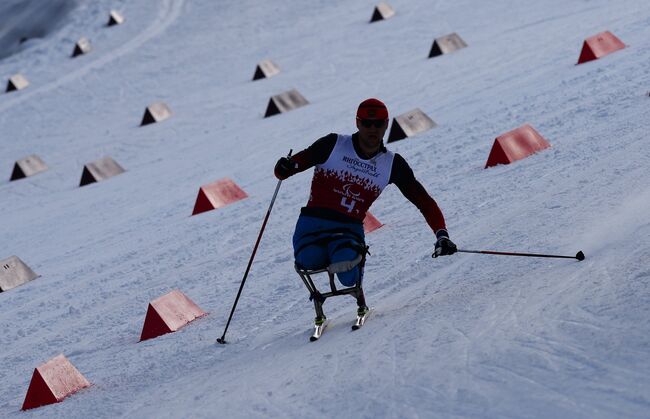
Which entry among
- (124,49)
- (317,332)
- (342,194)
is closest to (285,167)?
(342,194)

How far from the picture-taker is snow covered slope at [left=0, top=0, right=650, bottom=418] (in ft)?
16.8

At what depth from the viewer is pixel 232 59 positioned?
20.4 m

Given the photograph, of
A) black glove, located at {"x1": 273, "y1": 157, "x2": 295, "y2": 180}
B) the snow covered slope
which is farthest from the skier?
the snow covered slope

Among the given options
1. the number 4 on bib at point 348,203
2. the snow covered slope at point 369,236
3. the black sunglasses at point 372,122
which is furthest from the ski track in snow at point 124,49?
the black sunglasses at point 372,122

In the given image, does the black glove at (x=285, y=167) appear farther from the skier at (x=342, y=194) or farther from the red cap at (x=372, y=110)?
the red cap at (x=372, y=110)

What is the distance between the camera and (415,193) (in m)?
6.43

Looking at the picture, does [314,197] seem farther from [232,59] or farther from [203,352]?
[232,59]

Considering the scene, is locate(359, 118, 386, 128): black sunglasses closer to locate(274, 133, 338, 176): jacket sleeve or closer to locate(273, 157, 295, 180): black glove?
locate(274, 133, 338, 176): jacket sleeve

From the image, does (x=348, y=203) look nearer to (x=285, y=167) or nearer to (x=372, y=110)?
(x=285, y=167)

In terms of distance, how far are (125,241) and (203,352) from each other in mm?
4076

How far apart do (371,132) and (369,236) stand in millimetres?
2836

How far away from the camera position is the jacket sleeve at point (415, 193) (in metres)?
6.34

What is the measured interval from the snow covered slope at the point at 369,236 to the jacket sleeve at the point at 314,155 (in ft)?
2.98

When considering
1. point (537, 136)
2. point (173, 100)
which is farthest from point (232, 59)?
point (537, 136)
